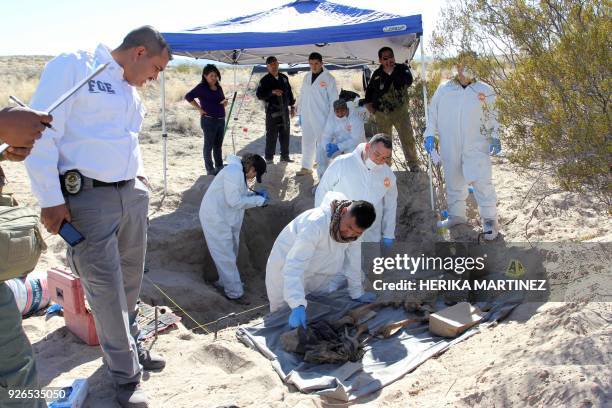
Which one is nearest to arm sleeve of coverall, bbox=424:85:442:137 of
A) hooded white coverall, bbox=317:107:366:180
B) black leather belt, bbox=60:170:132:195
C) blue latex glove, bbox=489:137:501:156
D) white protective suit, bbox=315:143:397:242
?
blue latex glove, bbox=489:137:501:156

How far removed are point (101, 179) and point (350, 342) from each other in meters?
1.90

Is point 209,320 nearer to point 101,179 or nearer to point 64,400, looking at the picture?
point 64,400

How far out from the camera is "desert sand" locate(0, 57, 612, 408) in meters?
2.75

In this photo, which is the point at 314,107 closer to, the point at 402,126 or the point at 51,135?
the point at 402,126

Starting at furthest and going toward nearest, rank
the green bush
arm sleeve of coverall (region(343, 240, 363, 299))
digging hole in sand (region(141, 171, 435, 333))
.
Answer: digging hole in sand (region(141, 171, 435, 333)), arm sleeve of coverall (region(343, 240, 363, 299)), the green bush

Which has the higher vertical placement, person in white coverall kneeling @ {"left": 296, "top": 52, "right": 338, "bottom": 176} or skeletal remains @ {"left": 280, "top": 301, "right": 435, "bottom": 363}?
person in white coverall kneeling @ {"left": 296, "top": 52, "right": 338, "bottom": 176}

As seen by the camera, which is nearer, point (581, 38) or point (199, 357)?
point (581, 38)

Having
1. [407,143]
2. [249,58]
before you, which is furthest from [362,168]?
[249,58]

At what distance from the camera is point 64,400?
2830 mm

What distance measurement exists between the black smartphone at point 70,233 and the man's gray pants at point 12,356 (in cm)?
54

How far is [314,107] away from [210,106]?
1.37 metres

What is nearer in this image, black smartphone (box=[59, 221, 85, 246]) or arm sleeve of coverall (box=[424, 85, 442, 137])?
black smartphone (box=[59, 221, 85, 246])

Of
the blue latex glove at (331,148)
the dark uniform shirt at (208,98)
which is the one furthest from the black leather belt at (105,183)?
the dark uniform shirt at (208,98)

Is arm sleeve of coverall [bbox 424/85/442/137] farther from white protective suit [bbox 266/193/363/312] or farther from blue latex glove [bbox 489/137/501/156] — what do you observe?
white protective suit [bbox 266/193/363/312]
